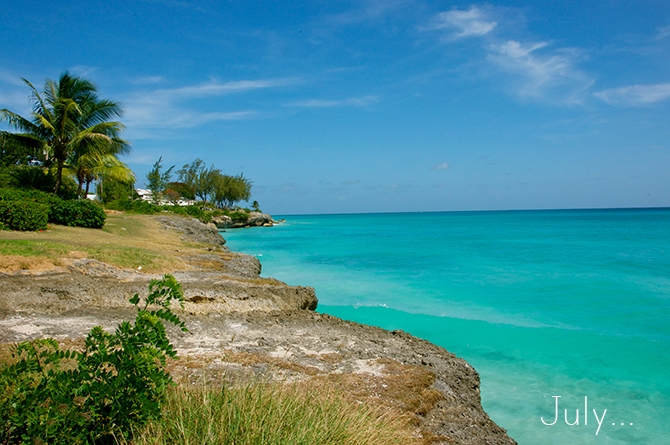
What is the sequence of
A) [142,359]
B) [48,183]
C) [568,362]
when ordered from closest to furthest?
[142,359] < [568,362] < [48,183]

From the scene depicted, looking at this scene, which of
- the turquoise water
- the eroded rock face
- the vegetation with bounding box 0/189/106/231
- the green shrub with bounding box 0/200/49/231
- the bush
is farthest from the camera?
the eroded rock face

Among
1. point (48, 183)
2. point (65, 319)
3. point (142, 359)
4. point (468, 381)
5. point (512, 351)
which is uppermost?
point (48, 183)

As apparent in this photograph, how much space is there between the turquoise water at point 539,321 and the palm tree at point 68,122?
1162 centimetres

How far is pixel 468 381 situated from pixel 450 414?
1.31 m

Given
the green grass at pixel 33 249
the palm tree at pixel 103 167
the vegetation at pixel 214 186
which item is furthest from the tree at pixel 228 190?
the green grass at pixel 33 249

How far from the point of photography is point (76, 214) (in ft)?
64.3

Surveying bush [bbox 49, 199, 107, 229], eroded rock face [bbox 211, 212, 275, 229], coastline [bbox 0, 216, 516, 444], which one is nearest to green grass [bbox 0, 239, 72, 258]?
coastline [bbox 0, 216, 516, 444]

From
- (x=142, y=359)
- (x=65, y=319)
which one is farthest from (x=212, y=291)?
(x=142, y=359)

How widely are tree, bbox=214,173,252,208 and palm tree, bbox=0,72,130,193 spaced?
54.5 metres

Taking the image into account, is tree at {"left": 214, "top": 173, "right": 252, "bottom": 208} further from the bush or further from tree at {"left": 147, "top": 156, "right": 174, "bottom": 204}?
the bush

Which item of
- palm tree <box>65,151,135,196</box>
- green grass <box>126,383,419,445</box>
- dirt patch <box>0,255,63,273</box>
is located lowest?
green grass <box>126,383,419,445</box>

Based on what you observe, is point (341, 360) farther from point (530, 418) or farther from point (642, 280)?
point (642, 280)

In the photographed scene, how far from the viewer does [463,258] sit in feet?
101

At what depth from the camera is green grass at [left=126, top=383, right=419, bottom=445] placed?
10.5 ft
